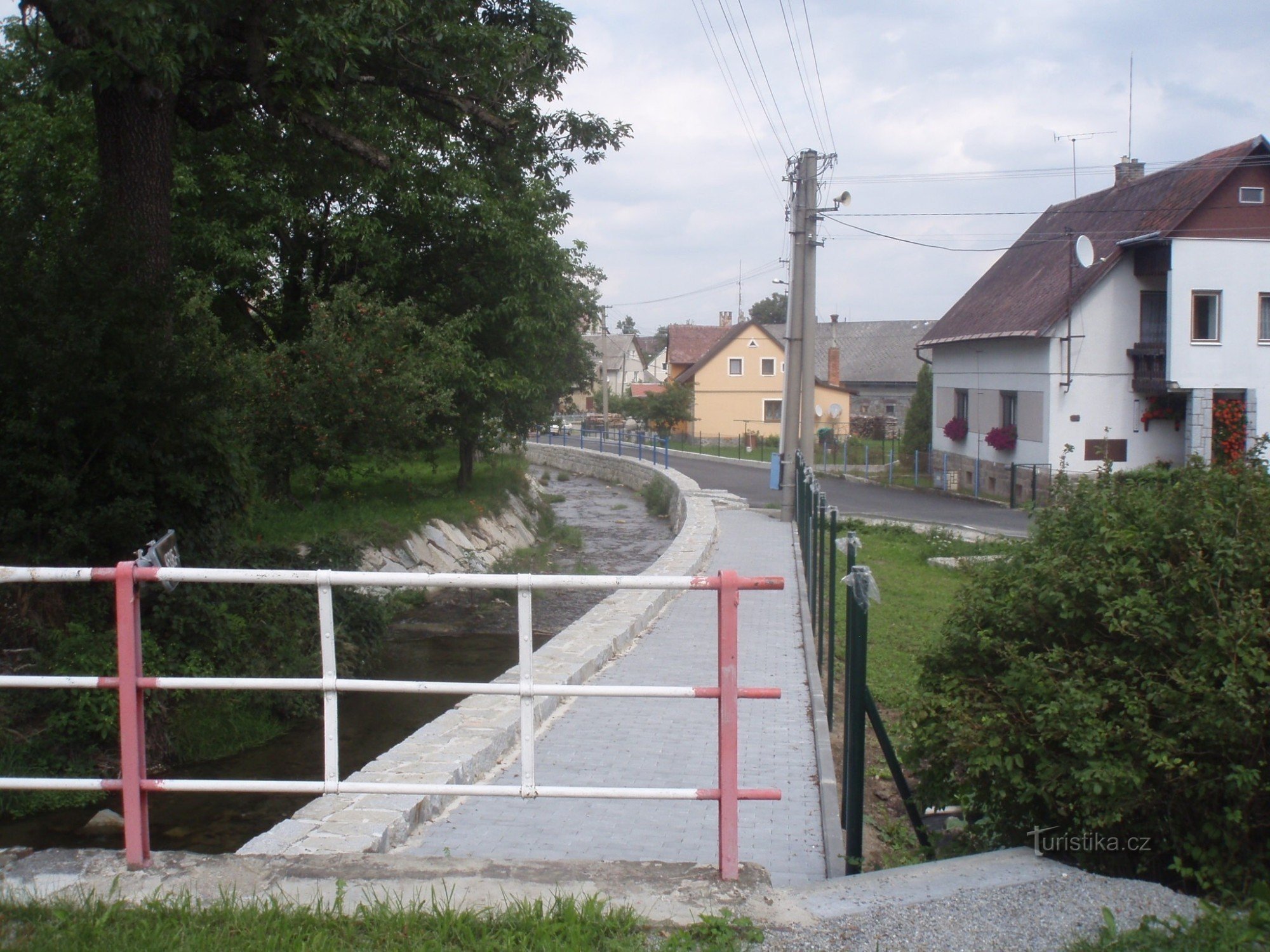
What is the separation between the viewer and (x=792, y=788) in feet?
19.6

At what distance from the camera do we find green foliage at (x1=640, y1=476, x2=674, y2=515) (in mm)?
28922

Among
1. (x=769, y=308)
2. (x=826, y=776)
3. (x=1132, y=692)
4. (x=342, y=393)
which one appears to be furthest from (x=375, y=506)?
(x=769, y=308)

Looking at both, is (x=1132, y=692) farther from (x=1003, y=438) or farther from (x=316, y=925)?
(x=1003, y=438)

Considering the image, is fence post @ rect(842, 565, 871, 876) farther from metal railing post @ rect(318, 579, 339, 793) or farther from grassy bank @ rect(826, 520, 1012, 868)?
metal railing post @ rect(318, 579, 339, 793)

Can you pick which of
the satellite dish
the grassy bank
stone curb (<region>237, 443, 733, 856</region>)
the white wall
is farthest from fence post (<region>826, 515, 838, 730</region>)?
the white wall

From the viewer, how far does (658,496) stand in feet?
97.8

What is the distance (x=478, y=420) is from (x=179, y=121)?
8.05m

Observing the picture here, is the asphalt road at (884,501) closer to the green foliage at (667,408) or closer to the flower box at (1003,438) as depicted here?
the flower box at (1003,438)

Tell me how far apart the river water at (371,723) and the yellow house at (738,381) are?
1579 inches

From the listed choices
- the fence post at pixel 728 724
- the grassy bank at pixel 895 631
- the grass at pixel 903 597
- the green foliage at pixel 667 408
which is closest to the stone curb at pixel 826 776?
the grassy bank at pixel 895 631

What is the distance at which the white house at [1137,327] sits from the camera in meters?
28.2

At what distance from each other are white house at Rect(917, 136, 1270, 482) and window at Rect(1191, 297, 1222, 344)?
0.03m

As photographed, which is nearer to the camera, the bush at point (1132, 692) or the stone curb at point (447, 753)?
the bush at point (1132, 692)

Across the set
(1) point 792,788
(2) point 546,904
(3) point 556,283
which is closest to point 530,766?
(2) point 546,904
